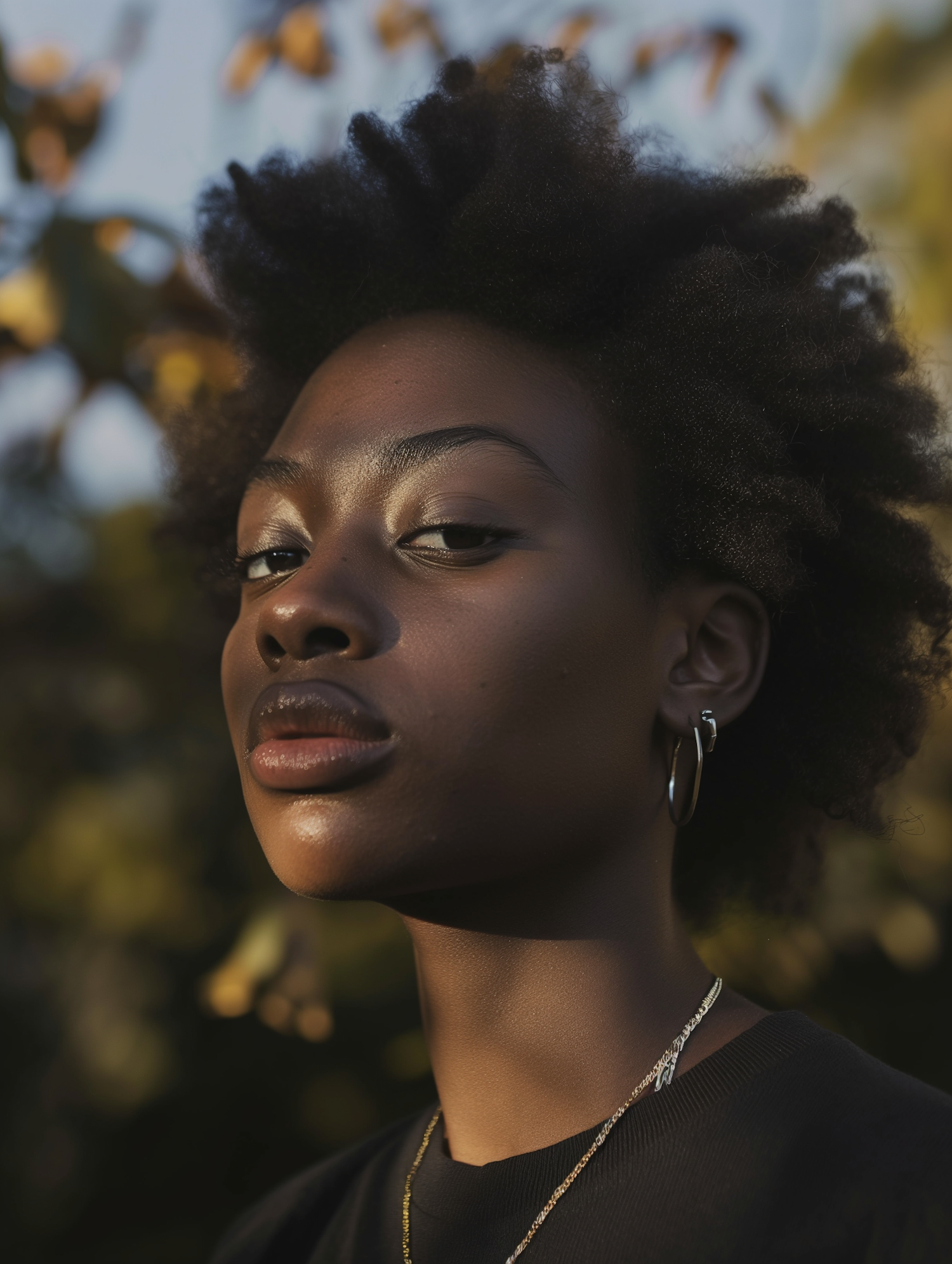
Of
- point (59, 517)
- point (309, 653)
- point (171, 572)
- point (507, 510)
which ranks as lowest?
point (309, 653)

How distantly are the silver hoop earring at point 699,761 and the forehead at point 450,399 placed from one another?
426mm

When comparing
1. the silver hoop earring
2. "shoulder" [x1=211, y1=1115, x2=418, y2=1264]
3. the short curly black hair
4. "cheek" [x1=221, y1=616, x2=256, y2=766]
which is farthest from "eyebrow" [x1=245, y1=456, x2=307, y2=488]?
"shoulder" [x1=211, y1=1115, x2=418, y2=1264]

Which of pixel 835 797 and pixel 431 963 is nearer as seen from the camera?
pixel 431 963

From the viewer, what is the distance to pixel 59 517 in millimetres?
4020

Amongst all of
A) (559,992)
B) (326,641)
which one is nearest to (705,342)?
(326,641)

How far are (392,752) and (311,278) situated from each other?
103 centimetres

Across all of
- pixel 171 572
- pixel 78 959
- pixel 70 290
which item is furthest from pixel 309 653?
pixel 78 959

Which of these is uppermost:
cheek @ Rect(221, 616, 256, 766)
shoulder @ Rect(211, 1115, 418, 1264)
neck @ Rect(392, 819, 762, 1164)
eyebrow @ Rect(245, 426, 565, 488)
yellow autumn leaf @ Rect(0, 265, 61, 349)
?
yellow autumn leaf @ Rect(0, 265, 61, 349)

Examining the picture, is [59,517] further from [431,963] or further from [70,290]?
[431,963]

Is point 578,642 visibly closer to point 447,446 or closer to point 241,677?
point 447,446

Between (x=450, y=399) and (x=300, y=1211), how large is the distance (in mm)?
1552

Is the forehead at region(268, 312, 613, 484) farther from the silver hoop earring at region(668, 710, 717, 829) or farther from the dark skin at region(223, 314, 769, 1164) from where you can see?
the silver hoop earring at region(668, 710, 717, 829)

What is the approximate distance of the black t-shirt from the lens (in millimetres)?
1591

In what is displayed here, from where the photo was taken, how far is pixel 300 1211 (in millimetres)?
2352
